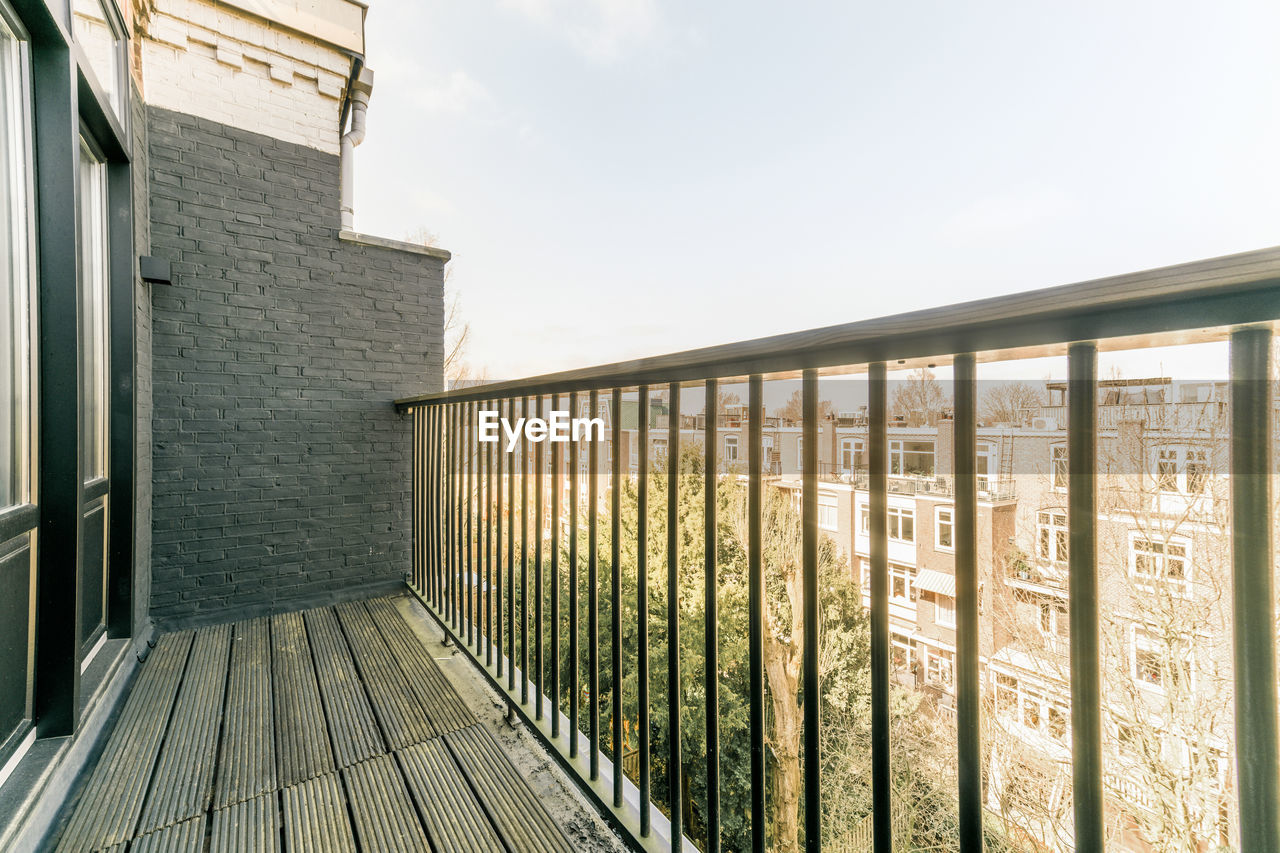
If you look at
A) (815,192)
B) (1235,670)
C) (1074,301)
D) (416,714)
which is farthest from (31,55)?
(815,192)

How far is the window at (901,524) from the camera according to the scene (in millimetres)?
757

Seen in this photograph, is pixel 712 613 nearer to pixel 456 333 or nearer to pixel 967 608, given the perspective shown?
pixel 967 608

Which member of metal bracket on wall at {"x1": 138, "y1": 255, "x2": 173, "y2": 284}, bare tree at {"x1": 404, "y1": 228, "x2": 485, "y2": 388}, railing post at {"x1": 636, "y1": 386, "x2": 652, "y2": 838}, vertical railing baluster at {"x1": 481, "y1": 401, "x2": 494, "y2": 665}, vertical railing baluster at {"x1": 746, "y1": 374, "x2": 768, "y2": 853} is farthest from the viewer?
bare tree at {"x1": 404, "y1": 228, "x2": 485, "y2": 388}

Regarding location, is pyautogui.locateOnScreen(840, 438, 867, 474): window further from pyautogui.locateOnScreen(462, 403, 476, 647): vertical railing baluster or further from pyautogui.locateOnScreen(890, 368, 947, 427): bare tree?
pyautogui.locateOnScreen(462, 403, 476, 647): vertical railing baluster

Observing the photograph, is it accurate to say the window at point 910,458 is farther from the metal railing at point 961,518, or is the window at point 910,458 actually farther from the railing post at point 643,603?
the railing post at point 643,603

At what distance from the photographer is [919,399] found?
84 centimetres

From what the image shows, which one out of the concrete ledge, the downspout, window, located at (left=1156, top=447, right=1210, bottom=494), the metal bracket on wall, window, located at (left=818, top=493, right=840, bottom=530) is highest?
the downspout

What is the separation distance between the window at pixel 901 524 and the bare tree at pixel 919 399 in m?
0.14

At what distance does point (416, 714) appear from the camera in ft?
5.88

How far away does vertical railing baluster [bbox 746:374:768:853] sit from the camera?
3.01ft

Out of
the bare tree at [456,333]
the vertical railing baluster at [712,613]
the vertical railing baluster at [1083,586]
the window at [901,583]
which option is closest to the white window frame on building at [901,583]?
the window at [901,583]

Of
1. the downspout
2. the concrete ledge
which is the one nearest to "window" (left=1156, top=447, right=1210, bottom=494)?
the concrete ledge

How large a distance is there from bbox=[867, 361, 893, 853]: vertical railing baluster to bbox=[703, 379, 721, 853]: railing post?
0.33 meters

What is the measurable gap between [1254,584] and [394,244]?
12.8 feet
